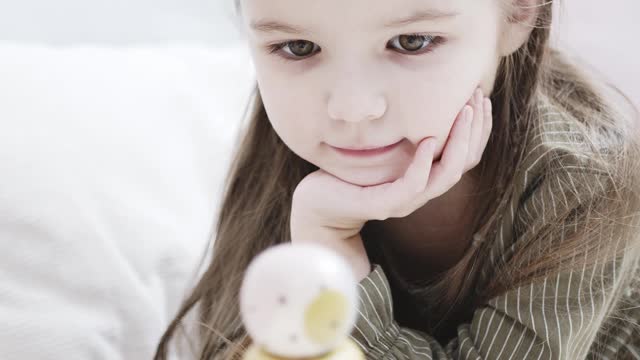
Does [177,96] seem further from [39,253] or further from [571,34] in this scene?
[571,34]

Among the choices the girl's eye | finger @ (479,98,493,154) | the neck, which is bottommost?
the neck

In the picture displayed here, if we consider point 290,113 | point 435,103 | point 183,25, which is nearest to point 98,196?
point 290,113

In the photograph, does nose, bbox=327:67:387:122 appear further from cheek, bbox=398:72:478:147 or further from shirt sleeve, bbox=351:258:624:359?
shirt sleeve, bbox=351:258:624:359

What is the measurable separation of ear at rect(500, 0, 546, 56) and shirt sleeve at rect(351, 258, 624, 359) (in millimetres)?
214

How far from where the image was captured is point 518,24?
79 cm

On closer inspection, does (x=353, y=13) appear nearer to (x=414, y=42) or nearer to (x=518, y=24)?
(x=414, y=42)

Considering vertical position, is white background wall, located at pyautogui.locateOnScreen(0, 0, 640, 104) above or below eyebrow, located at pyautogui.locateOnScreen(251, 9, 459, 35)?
above

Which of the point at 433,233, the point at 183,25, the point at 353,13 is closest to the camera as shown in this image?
the point at 353,13

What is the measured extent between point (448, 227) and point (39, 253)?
1.42 ft

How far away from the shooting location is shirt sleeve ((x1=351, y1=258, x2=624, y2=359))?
73cm

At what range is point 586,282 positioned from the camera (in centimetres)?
75

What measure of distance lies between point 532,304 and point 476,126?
16 centimetres

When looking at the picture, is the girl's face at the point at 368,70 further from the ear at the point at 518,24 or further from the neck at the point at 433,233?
the neck at the point at 433,233

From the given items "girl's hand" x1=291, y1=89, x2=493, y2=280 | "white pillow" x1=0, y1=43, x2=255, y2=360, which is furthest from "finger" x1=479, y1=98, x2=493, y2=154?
"white pillow" x1=0, y1=43, x2=255, y2=360
